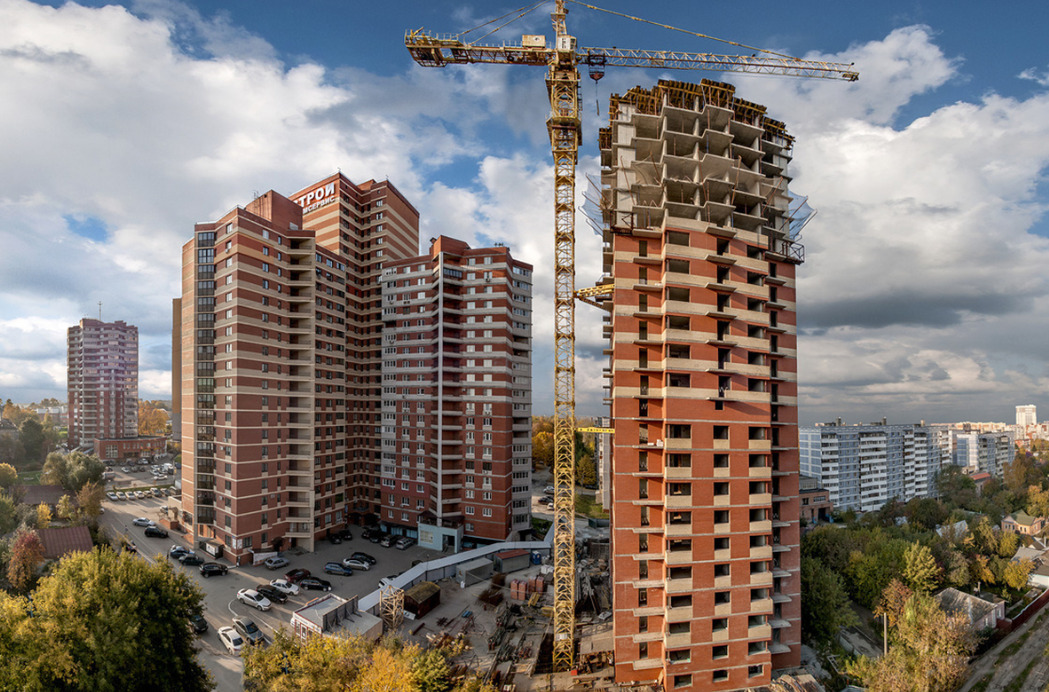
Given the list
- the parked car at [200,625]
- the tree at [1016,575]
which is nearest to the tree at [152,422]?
the parked car at [200,625]

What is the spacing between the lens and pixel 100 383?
116000mm

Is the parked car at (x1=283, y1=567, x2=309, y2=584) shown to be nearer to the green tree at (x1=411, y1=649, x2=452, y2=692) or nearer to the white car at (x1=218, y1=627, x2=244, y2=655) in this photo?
the white car at (x1=218, y1=627, x2=244, y2=655)

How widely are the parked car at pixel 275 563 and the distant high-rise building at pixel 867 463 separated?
89.3 meters

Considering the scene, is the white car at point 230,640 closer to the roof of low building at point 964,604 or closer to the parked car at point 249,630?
the parked car at point 249,630

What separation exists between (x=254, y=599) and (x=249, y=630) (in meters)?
5.29

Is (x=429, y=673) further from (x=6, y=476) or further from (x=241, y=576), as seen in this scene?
(x=6, y=476)

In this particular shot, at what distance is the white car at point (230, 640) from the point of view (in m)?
34.2

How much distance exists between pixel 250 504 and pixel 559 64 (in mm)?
54244

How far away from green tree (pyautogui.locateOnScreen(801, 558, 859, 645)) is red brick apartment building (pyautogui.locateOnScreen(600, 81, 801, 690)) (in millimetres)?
6399

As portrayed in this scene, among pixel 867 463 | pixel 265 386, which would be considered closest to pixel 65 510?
pixel 265 386

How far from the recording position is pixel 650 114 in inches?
1375

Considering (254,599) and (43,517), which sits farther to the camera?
(43,517)

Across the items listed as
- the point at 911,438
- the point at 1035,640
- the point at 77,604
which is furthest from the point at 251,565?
the point at 911,438

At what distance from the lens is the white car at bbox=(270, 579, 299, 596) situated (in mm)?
42812
